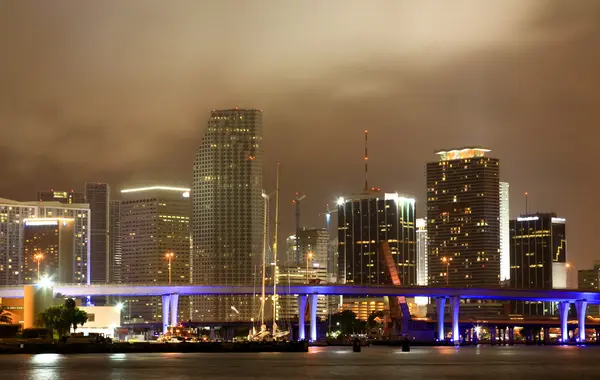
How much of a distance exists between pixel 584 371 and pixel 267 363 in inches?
1554

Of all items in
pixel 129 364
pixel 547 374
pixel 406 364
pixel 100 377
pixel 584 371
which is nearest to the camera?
pixel 100 377

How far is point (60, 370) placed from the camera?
121000 mm

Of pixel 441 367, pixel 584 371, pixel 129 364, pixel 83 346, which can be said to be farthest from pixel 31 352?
pixel 584 371

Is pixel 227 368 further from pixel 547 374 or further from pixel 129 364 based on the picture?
pixel 547 374

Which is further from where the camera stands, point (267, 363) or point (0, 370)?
point (267, 363)

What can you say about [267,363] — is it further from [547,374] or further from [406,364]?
[547,374]

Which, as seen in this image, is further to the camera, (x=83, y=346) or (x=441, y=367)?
(x=83, y=346)

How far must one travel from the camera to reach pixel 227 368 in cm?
12938

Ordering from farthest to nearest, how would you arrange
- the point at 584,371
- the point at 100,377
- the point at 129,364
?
the point at 129,364 < the point at 584,371 < the point at 100,377

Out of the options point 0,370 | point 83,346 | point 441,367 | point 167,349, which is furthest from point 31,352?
point 441,367

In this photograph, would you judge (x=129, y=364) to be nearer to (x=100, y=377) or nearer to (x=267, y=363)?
(x=267, y=363)

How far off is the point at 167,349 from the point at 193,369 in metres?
75.0

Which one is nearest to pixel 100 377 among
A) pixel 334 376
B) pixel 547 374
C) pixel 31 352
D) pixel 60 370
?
pixel 60 370

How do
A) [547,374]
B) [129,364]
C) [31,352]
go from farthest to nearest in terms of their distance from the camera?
[31,352] → [129,364] → [547,374]
